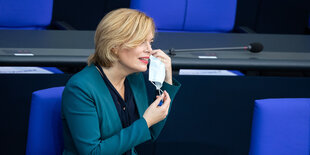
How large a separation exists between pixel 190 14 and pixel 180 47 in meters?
0.72

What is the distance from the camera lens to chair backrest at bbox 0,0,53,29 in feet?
10.5

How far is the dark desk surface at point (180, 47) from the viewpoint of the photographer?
2.28 m

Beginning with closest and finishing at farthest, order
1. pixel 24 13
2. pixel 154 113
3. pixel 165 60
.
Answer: pixel 154 113
pixel 165 60
pixel 24 13

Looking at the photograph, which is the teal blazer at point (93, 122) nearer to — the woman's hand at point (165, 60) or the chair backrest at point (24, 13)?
the woman's hand at point (165, 60)

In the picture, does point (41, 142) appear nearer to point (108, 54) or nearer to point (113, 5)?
point (108, 54)

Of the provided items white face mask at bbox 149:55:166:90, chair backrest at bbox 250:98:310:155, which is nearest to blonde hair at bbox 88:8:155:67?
white face mask at bbox 149:55:166:90

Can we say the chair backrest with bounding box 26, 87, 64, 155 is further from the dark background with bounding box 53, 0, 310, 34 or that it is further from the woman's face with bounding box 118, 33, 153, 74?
the dark background with bounding box 53, 0, 310, 34

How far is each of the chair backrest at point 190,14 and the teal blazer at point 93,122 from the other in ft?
4.85

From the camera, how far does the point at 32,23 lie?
3.31 m

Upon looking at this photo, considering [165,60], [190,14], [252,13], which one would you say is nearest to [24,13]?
[190,14]

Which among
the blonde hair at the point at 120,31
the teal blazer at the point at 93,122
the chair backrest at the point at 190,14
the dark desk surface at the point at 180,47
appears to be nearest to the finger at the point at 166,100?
the teal blazer at the point at 93,122

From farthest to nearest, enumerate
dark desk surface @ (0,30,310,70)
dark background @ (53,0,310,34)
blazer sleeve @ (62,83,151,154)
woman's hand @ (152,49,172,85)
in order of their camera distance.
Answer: dark background @ (53,0,310,34), dark desk surface @ (0,30,310,70), woman's hand @ (152,49,172,85), blazer sleeve @ (62,83,151,154)

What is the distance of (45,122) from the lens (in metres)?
1.75

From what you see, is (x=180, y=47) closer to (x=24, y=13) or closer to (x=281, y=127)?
(x=281, y=127)
